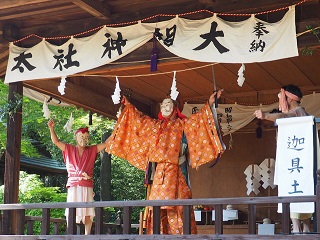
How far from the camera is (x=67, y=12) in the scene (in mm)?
8078

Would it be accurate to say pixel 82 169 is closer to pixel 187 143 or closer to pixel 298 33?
pixel 187 143

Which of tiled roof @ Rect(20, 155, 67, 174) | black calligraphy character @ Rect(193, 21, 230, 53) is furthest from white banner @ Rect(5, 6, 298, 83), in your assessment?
tiled roof @ Rect(20, 155, 67, 174)

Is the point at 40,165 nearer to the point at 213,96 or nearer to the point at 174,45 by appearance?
the point at 174,45

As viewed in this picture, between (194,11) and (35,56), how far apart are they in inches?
91.1

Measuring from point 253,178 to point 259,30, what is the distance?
13.5 feet

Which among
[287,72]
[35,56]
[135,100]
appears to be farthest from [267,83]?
[35,56]

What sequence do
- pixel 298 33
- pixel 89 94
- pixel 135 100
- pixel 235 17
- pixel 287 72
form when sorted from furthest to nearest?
pixel 135 100, pixel 89 94, pixel 287 72, pixel 235 17, pixel 298 33

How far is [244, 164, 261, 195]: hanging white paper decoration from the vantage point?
1034cm

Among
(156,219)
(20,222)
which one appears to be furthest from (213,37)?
(20,222)

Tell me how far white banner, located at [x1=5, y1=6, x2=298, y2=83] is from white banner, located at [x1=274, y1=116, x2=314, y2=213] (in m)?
1.11

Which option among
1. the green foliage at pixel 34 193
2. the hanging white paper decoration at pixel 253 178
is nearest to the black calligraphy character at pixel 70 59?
the hanging white paper decoration at pixel 253 178

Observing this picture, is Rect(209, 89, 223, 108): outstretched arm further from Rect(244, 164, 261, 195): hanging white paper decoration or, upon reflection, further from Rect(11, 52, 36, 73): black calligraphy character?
Rect(244, 164, 261, 195): hanging white paper decoration

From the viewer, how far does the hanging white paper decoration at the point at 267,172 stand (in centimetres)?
1029

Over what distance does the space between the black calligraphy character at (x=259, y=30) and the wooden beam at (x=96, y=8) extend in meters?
2.02
